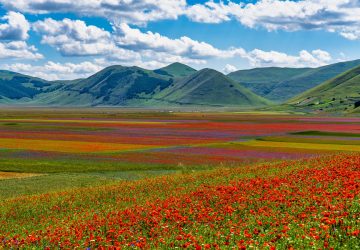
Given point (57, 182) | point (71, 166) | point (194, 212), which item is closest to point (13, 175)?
point (71, 166)

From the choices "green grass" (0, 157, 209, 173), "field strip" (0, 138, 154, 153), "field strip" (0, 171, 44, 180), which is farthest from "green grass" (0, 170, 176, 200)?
"field strip" (0, 138, 154, 153)

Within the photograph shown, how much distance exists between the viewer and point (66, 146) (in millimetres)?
87375

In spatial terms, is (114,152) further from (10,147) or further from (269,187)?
(269,187)

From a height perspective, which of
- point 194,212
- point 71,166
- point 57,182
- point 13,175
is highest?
point 194,212

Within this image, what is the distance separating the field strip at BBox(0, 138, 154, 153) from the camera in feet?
268

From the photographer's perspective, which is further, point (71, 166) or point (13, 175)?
point (71, 166)

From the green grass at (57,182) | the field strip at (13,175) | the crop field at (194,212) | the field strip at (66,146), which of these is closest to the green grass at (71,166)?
the field strip at (13,175)

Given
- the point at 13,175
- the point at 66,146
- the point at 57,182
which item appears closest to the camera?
the point at 57,182

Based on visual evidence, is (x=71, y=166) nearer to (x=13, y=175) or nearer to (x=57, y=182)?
(x=13, y=175)

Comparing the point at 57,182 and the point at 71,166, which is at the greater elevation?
the point at 57,182

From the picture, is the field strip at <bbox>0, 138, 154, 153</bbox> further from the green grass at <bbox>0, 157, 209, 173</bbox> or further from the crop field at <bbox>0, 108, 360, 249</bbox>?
the crop field at <bbox>0, 108, 360, 249</bbox>

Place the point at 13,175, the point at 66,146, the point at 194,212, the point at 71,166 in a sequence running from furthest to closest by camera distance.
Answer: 1. the point at 66,146
2. the point at 71,166
3. the point at 13,175
4. the point at 194,212

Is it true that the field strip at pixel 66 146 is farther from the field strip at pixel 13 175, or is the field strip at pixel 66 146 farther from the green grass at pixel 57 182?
the green grass at pixel 57 182

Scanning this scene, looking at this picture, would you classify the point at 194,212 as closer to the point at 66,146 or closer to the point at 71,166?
the point at 71,166
